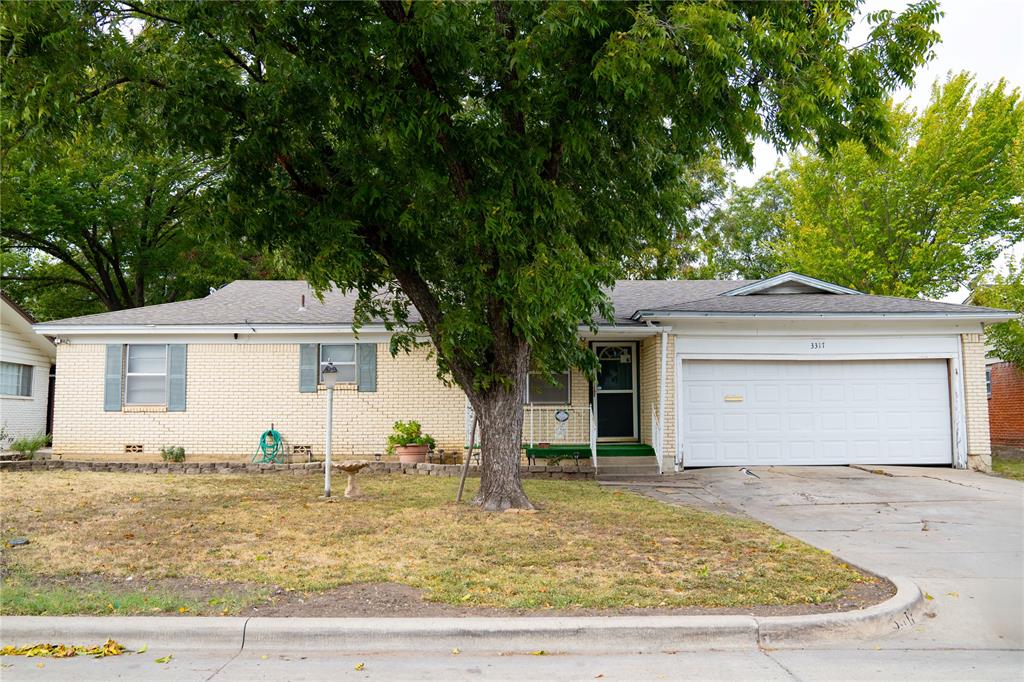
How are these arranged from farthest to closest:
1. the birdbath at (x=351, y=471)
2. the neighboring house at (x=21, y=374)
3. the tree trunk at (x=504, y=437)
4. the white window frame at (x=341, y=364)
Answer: the neighboring house at (x=21, y=374) → the white window frame at (x=341, y=364) → the birdbath at (x=351, y=471) → the tree trunk at (x=504, y=437)

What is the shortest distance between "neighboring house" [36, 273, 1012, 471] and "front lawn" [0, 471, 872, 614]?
4.63 meters

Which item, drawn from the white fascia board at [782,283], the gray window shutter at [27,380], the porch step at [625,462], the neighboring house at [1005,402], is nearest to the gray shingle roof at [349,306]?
the white fascia board at [782,283]

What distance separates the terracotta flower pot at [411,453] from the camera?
47.4 feet

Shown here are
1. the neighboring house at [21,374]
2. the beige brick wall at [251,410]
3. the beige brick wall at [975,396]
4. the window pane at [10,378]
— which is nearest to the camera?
the beige brick wall at [975,396]

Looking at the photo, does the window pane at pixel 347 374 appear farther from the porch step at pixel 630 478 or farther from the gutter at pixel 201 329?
the porch step at pixel 630 478

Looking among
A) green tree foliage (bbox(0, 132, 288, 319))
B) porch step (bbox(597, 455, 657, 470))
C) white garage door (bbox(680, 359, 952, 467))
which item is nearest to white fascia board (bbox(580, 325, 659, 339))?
white garage door (bbox(680, 359, 952, 467))

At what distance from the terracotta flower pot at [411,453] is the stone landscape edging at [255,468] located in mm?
372

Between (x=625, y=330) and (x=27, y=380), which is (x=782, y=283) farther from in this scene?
(x=27, y=380)

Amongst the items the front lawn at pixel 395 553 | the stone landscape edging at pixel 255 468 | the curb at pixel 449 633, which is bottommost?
the curb at pixel 449 633

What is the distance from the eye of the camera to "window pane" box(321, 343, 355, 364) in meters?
15.8

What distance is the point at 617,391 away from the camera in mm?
15883

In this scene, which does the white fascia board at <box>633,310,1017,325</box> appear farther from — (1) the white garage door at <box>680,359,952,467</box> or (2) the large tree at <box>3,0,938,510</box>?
(2) the large tree at <box>3,0,938,510</box>

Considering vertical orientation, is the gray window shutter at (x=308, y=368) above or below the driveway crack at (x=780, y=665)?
above

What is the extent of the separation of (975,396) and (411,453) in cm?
1096
